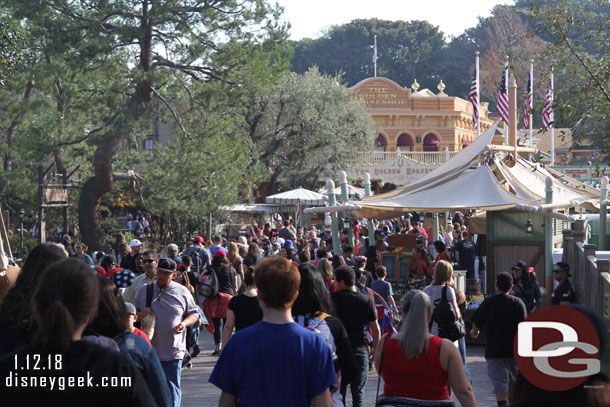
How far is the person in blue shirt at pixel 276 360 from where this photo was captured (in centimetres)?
372

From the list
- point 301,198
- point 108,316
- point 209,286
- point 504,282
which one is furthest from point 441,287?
point 301,198

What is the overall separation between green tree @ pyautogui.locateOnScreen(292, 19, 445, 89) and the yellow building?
103 ft

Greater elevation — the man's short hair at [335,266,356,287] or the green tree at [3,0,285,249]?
the green tree at [3,0,285,249]

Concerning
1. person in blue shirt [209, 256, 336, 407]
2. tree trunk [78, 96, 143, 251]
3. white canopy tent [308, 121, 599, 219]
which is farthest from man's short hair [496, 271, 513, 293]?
tree trunk [78, 96, 143, 251]

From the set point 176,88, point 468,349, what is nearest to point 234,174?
point 176,88

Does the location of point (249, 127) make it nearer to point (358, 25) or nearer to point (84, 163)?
point (84, 163)

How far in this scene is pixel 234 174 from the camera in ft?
72.9

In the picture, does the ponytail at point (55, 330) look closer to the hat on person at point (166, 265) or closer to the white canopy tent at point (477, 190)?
the hat on person at point (166, 265)

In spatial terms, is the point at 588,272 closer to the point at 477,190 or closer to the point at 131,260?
the point at 477,190

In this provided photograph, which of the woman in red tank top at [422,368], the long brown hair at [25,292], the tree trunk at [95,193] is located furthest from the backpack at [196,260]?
the long brown hair at [25,292]

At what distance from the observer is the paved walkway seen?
Result: 27.9 feet

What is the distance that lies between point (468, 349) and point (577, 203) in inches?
175

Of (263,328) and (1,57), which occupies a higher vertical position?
(1,57)

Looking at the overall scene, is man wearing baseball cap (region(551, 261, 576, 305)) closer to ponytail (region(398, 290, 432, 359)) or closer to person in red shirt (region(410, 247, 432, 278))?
person in red shirt (region(410, 247, 432, 278))
